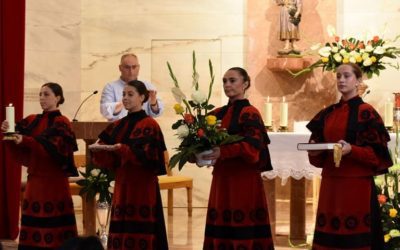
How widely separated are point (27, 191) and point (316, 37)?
16.4 feet

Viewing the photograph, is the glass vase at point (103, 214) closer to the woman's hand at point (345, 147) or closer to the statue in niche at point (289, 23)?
the woman's hand at point (345, 147)

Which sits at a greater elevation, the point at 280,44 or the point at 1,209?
the point at 280,44

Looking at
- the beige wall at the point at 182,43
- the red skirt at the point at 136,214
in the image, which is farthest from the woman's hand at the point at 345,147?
the beige wall at the point at 182,43

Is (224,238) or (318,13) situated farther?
(318,13)

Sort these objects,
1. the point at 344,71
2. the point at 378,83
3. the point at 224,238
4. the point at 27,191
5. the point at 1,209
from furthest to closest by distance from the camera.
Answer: the point at 378,83 < the point at 1,209 < the point at 27,191 < the point at 224,238 < the point at 344,71

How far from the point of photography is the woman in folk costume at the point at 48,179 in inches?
260

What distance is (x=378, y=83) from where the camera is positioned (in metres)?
10.3

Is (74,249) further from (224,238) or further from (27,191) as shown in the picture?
(27,191)

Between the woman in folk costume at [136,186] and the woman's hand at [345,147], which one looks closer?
the woman's hand at [345,147]

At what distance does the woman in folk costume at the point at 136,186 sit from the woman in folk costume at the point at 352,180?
1.26 m

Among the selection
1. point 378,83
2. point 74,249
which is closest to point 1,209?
point 378,83

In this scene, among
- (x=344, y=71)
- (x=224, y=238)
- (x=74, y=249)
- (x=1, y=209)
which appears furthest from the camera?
(x=1, y=209)

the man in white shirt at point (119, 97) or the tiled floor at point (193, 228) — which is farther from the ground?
the man in white shirt at point (119, 97)

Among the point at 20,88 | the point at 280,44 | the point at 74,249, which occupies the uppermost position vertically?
the point at 280,44
